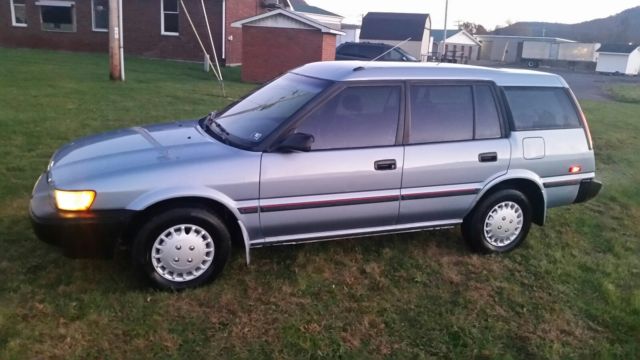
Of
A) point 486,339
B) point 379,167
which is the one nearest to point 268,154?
point 379,167

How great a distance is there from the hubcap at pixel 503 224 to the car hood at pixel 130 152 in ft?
7.71

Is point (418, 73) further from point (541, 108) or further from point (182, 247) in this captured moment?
point (182, 247)

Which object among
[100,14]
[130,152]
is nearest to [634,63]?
[100,14]

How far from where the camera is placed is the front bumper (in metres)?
3.50

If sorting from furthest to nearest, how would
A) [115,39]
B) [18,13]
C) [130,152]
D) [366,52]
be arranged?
[18,13] → [366,52] → [115,39] → [130,152]

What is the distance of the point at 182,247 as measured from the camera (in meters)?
3.77

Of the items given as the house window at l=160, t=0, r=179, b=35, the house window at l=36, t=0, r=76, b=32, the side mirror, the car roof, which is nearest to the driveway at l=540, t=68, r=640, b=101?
the house window at l=160, t=0, r=179, b=35

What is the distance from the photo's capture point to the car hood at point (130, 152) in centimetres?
368

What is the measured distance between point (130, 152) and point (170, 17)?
23287mm

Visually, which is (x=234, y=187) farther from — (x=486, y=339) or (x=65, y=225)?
(x=486, y=339)

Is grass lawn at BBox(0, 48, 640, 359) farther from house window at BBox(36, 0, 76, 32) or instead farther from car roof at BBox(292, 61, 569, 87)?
house window at BBox(36, 0, 76, 32)

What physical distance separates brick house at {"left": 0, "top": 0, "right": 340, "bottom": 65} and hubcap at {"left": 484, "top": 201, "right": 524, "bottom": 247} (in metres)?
21.7

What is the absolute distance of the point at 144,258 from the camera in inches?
145

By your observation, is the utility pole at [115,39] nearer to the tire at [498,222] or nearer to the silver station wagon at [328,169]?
the silver station wagon at [328,169]
